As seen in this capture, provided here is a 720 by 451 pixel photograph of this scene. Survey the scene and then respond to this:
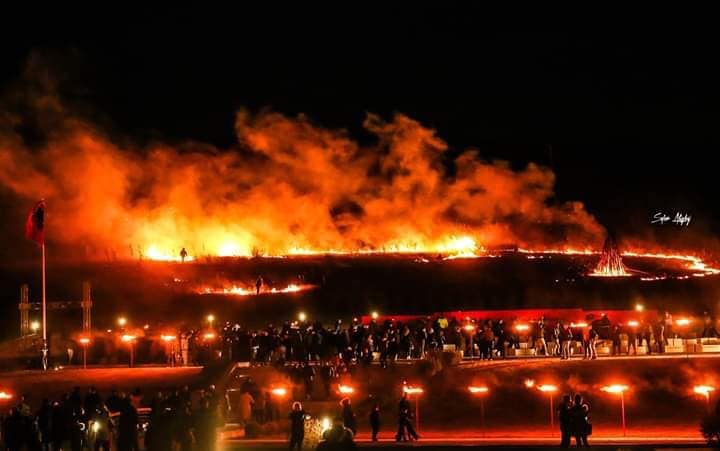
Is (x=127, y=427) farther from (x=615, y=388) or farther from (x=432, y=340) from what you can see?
(x=432, y=340)

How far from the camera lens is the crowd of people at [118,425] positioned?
16.8 m

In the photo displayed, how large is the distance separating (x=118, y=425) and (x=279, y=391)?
6464 millimetres

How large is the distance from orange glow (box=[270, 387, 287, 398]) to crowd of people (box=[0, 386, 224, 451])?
4848 mm

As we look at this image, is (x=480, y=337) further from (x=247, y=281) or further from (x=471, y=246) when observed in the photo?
(x=471, y=246)

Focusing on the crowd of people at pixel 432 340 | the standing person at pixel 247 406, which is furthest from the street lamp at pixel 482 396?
the standing person at pixel 247 406

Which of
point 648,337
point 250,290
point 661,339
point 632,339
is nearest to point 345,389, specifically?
point 632,339

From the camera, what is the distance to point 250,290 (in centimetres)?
4669

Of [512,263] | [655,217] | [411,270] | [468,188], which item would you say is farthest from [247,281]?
[655,217]

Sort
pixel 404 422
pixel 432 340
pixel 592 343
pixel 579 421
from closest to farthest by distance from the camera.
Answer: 1. pixel 579 421
2. pixel 404 422
3. pixel 592 343
4. pixel 432 340

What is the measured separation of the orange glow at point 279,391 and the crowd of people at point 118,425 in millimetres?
4848

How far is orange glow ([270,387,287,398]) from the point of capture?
23591 millimetres

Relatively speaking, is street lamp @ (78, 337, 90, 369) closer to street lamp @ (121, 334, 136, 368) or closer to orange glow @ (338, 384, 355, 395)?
street lamp @ (121, 334, 136, 368)

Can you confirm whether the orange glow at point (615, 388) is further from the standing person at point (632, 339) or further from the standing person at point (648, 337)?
the standing person at point (648, 337)

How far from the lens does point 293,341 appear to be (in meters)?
27.7
